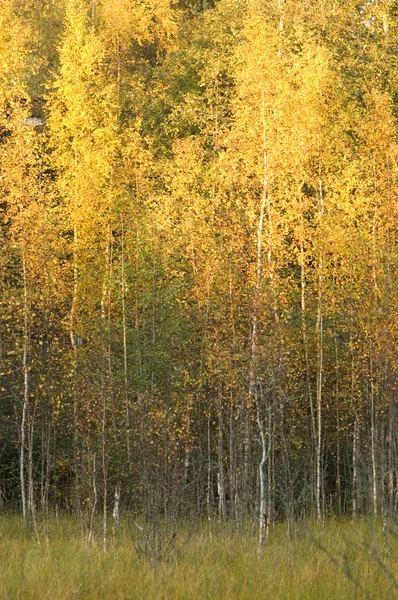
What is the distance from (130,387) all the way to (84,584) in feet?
37.0

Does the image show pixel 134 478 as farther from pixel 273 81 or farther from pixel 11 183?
pixel 273 81

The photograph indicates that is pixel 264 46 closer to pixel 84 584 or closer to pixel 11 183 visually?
pixel 11 183

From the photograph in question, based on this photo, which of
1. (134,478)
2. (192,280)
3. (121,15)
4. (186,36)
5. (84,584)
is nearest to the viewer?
(84,584)

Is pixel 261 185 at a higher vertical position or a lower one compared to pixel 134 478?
higher

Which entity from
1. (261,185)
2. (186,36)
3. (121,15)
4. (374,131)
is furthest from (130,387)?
(186,36)

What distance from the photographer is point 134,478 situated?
19.6 metres

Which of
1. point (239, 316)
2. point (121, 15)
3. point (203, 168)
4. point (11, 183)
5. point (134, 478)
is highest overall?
point (121, 15)

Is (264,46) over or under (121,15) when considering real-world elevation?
under

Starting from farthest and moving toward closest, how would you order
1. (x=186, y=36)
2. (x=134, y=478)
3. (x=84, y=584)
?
(x=186, y=36) → (x=134, y=478) → (x=84, y=584)

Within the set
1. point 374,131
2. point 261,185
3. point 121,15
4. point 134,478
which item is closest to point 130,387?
A: point 134,478

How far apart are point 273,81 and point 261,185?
242 cm

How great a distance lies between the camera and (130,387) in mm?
20359

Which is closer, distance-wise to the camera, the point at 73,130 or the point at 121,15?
the point at 73,130

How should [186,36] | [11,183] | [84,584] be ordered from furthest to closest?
[186,36] → [11,183] → [84,584]
